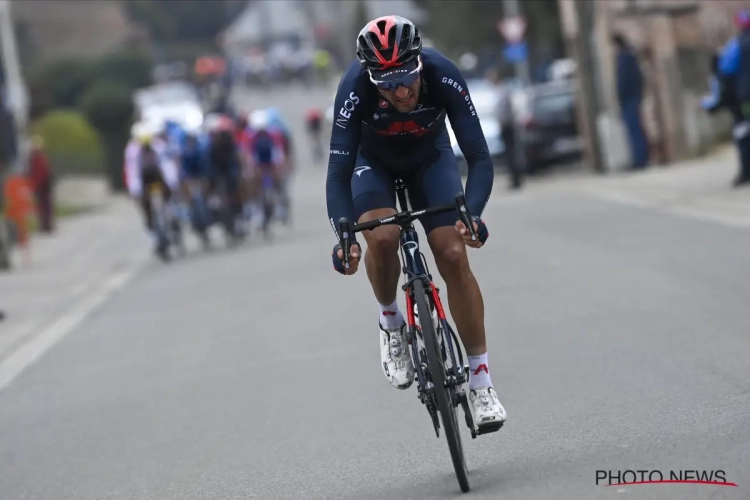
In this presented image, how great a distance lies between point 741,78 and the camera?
1766cm

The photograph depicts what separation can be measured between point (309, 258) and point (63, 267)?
5.62 meters

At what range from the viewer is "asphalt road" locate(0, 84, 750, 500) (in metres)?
6.78

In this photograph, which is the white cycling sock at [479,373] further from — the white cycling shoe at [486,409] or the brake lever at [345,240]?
the brake lever at [345,240]

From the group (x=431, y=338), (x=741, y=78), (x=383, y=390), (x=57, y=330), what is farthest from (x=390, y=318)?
(x=741, y=78)

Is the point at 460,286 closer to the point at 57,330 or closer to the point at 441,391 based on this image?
the point at 441,391

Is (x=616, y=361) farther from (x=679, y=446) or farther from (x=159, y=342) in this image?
(x=159, y=342)

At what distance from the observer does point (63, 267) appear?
2366 centimetres

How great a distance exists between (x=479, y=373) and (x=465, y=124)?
3.60 feet

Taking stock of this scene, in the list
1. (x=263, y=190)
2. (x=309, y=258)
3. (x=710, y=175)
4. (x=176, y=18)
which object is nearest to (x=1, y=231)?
(x=263, y=190)

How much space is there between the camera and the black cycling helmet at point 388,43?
6.36 meters

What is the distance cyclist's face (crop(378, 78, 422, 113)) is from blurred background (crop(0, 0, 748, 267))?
17.8 m

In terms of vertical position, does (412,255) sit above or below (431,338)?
above
